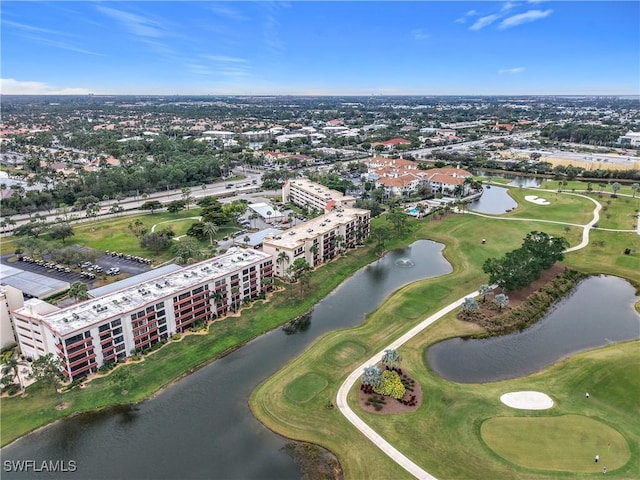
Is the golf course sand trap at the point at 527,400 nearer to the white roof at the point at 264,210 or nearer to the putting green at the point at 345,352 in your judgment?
the putting green at the point at 345,352

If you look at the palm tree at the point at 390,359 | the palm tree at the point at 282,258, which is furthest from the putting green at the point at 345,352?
the palm tree at the point at 282,258

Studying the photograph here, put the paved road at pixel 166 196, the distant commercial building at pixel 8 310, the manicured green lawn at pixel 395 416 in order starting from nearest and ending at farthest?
the manicured green lawn at pixel 395 416 < the distant commercial building at pixel 8 310 < the paved road at pixel 166 196

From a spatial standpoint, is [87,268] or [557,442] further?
[87,268]

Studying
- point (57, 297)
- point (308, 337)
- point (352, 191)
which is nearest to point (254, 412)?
Result: point (308, 337)

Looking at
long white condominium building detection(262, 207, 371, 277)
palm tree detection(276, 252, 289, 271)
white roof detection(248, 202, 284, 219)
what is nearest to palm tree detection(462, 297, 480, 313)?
long white condominium building detection(262, 207, 371, 277)

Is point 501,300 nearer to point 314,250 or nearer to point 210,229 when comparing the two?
point 314,250

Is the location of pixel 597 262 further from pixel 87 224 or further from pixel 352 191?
pixel 87 224

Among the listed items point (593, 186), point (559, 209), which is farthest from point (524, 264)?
point (593, 186)
